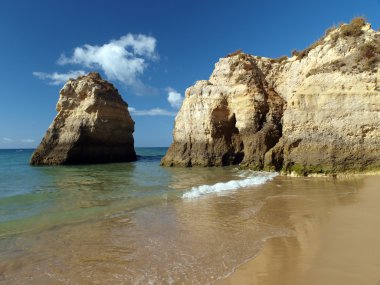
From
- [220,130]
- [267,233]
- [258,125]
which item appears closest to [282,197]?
[267,233]

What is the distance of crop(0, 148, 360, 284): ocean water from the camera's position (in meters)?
5.01

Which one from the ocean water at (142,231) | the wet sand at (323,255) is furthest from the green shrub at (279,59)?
the wet sand at (323,255)

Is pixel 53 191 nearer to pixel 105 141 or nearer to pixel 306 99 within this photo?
pixel 306 99

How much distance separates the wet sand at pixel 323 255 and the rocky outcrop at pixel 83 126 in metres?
28.8

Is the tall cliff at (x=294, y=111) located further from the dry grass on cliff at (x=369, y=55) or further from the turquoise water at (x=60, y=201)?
the turquoise water at (x=60, y=201)

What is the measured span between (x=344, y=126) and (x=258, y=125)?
8939 mm

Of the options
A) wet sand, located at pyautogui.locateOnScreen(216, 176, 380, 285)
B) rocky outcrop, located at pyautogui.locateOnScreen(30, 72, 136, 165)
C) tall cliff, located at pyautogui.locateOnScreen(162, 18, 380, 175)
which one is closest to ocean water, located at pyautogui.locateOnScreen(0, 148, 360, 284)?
wet sand, located at pyautogui.locateOnScreen(216, 176, 380, 285)

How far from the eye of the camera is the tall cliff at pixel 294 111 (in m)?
14.5

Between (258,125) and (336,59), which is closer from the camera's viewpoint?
(336,59)

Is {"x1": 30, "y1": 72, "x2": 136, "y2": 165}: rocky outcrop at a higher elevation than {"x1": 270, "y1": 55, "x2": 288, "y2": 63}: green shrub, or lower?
lower

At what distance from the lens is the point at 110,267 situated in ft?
17.0

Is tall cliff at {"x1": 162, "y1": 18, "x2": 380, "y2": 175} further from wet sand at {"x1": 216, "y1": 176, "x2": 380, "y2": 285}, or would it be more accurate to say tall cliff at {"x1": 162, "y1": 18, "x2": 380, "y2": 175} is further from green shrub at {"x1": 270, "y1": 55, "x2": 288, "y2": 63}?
wet sand at {"x1": 216, "y1": 176, "x2": 380, "y2": 285}

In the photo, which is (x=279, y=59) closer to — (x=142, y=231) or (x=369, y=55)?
(x=369, y=55)

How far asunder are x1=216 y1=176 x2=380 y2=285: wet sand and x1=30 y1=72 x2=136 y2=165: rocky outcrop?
28.8 m
